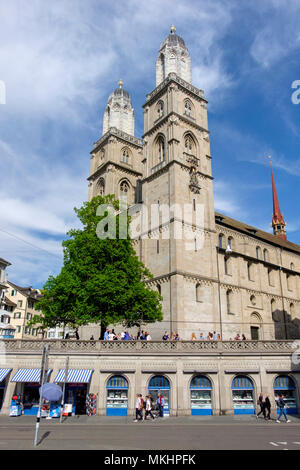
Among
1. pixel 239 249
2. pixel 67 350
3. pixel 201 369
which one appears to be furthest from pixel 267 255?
pixel 67 350

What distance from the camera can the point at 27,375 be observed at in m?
23.2

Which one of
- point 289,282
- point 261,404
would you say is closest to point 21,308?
point 289,282

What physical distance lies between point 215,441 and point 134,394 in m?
10.3

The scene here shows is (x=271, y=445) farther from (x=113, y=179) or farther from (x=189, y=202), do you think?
(x=113, y=179)

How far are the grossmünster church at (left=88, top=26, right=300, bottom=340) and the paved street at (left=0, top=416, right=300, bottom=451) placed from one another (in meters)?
16.1

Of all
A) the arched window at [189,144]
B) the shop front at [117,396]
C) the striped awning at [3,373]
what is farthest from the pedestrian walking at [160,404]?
the arched window at [189,144]

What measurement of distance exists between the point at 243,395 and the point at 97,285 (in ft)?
41.8

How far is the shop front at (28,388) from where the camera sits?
23.0 metres

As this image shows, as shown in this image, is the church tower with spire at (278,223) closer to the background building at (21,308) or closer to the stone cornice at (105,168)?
the stone cornice at (105,168)

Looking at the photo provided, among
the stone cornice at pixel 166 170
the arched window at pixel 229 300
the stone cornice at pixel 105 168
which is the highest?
the stone cornice at pixel 105 168

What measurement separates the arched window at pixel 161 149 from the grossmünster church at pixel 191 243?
0.16m

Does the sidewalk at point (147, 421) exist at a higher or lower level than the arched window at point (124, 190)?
lower

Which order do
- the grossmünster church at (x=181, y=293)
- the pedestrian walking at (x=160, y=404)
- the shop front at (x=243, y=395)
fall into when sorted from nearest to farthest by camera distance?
1. the pedestrian walking at (x=160, y=404)
2. the shop front at (x=243, y=395)
3. the grossmünster church at (x=181, y=293)
